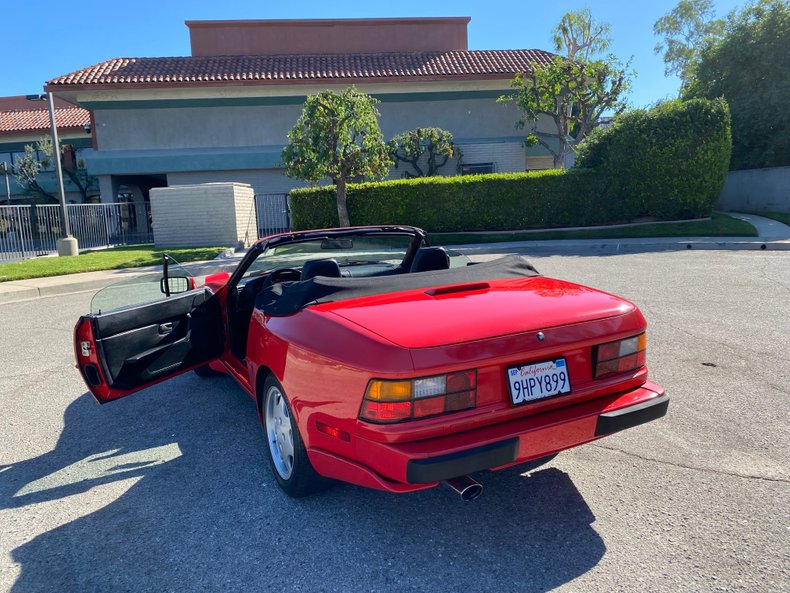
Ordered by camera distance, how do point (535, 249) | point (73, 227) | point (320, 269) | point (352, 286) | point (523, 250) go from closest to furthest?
1. point (352, 286)
2. point (320, 269)
3. point (523, 250)
4. point (535, 249)
5. point (73, 227)

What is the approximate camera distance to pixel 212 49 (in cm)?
2828

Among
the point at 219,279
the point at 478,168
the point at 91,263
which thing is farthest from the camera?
the point at 478,168

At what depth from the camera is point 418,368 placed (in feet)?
8.09

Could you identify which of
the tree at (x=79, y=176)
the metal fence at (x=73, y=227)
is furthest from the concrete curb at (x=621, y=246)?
the tree at (x=79, y=176)

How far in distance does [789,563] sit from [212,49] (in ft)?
100

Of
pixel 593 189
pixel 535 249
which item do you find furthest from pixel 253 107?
pixel 535 249

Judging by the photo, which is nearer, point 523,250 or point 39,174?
point 523,250

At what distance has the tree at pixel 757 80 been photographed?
22.4m

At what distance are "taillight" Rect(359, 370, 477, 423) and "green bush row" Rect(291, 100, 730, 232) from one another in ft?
53.3

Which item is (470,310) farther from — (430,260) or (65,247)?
(65,247)

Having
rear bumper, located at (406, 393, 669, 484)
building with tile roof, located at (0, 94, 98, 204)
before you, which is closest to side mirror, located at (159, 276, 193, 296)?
rear bumper, located at (406, 393, 669, 484)

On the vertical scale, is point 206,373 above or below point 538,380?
below

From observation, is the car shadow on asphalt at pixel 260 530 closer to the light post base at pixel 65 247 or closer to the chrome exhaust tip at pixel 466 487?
the chrome exhaust tip at pixel 466 487

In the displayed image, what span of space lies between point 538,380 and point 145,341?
2496 millimetres
